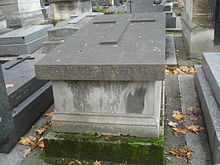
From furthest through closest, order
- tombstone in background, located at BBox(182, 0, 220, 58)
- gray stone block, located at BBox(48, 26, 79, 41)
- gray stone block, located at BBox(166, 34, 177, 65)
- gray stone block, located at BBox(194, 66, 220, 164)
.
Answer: gray stone block, located at BBox(48, 26, 79, 41), tombstone in background, located at BBox(182, 0, 220, 58), gray stone block, located at BBox(166, 34, 177, 65), gray stone block, located at BBox(194, 66, 220, 164)

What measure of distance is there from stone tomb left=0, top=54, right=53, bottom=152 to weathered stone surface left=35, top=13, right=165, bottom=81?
2.48 feet

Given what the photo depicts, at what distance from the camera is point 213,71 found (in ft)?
12.5

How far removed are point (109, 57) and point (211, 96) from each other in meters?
1.69

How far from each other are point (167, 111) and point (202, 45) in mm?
3178

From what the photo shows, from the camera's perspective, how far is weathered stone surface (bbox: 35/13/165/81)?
269 cm

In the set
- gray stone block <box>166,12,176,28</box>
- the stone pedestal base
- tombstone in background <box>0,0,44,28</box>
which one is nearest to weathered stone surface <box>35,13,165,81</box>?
the stone pedestal base

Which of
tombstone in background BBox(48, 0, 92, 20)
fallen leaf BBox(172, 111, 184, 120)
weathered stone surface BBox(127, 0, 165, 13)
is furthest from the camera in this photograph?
tombstone in background BBox(48, 0, 92, 20)

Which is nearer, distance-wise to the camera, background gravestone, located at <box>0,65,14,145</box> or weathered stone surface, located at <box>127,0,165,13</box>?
background gravestone, located at <box>0,65,14,145</box>

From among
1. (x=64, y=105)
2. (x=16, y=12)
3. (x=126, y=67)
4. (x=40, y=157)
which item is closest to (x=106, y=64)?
(x=126, y=67)

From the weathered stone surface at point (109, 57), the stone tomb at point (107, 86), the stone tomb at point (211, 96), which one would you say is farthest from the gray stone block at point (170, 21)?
the stone tomb at point (107, 86)

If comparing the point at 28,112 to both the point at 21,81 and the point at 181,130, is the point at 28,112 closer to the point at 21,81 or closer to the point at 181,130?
the point at 21,81

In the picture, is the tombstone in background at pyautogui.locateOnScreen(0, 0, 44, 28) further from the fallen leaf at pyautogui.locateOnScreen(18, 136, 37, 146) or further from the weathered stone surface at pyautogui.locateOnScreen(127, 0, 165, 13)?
the fallen leaf at pyautogui.locateOnScreen(18, 136, 37, 146)

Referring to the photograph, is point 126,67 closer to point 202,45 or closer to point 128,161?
point 128,161

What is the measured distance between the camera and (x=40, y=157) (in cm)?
328
